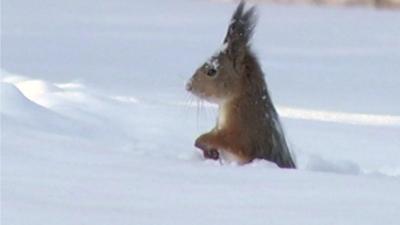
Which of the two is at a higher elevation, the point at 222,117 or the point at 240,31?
the point at 240,31

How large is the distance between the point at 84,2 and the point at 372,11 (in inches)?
112

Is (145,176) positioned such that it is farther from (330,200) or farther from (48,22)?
(48,22)

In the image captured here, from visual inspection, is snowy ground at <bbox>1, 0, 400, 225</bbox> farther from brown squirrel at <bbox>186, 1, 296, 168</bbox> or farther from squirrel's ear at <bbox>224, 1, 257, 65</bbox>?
squirrel's ear at <bbox>224, 1, 257, 65</bbox>

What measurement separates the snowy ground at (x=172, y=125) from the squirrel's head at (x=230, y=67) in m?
0.19

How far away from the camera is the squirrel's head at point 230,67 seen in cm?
430

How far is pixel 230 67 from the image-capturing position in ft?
14.3

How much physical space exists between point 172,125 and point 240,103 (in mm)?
1324

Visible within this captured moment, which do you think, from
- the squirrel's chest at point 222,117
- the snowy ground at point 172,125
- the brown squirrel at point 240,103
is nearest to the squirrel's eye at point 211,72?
the brown squirrel at point 240,103

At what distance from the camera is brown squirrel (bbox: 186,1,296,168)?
13.8 ft

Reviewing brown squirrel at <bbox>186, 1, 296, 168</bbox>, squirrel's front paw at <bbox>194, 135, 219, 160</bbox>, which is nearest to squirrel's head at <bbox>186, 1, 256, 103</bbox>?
brown squirrel at <bbox>186, 1, 296, 168</bbox>

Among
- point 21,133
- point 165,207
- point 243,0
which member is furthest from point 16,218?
point 243,0

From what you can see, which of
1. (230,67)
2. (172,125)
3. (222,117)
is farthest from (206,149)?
(172,125)

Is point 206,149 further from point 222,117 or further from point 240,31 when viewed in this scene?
point 240,31

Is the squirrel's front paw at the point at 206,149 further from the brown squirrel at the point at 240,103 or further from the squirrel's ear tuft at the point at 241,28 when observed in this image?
the squirrel's ear tuft at the point at 241,28
